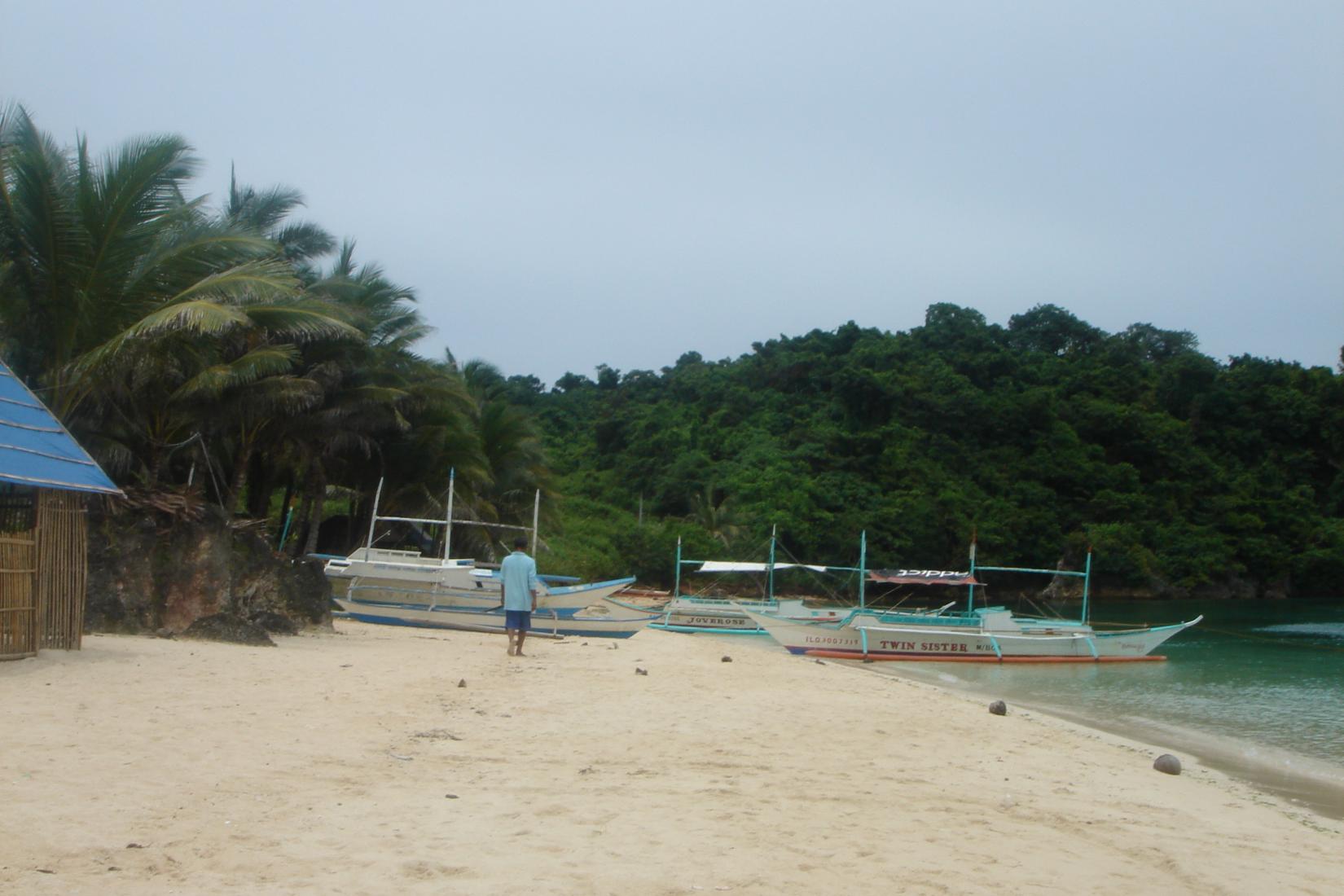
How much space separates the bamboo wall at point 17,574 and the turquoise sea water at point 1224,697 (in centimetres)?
1176

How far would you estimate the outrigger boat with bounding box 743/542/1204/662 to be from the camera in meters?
25.3

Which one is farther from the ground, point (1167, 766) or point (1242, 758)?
point (1167, 766)

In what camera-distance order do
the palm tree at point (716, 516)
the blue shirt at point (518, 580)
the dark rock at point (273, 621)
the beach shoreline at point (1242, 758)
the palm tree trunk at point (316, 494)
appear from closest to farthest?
the beach shoreline at point (1242, 758) → the blue shirt at point (518, 580) → the dark rock at point (273, 621) → the palm tree trunk at point (316, 494) → the palm tree at point (716, 516)

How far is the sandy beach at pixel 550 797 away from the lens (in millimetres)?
4719

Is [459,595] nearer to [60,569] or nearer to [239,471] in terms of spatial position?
[239,471]

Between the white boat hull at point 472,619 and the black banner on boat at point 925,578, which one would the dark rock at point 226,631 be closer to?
the white boat hull at point 472,619

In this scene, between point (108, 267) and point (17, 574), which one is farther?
point (108, 267)

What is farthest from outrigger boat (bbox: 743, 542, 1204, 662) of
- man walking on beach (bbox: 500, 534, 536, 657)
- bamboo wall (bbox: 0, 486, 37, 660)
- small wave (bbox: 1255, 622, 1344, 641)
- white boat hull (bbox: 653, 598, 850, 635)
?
bamboo wall (bbox: 0, 486, 37, 660)

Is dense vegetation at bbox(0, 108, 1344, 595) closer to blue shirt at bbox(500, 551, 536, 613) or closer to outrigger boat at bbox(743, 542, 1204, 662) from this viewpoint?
blue shirt at bbox(500, 551, 536, 613)

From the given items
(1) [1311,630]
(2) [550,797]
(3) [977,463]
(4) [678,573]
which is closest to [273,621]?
(2) [550,797]

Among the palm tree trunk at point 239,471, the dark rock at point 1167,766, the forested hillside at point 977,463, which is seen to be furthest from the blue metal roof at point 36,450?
the forested hillside at point 977,463

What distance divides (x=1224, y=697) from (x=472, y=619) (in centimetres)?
1481

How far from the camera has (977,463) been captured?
181 feet

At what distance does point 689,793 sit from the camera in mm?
6512
